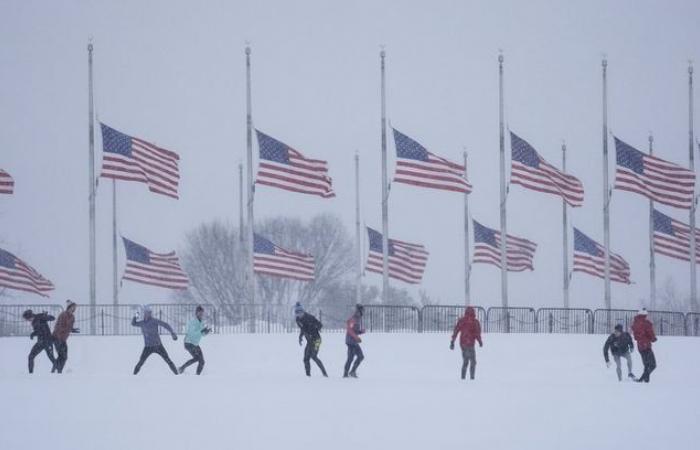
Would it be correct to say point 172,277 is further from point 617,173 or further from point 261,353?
point 617,173

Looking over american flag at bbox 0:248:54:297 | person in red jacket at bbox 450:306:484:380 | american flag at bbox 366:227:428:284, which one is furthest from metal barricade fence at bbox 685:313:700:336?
american flag at bbox 0:248:54:297

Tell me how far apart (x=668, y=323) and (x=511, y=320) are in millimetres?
9540

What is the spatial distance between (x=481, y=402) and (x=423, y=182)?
21.1m

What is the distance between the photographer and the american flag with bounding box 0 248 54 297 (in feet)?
143

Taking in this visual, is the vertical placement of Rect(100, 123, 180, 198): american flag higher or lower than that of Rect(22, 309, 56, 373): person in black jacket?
higher

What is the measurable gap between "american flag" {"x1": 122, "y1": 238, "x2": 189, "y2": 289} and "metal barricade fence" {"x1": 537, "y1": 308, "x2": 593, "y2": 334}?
14.7m

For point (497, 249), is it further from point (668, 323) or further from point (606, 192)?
point (668, 323)

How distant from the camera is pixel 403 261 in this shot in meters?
51.3

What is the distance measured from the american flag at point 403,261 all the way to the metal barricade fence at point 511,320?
2974mm

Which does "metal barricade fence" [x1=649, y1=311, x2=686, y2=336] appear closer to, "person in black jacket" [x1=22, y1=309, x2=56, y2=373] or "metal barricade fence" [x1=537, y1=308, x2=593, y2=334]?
"metal barricade fence" [x1=537, y1=308, x2=593, y2=334]

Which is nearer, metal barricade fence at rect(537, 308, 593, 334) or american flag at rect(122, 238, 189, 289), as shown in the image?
american flag at rect(122, 238, 189, 289)

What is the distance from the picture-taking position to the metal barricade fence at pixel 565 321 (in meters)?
53.0

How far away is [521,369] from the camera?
139 feet

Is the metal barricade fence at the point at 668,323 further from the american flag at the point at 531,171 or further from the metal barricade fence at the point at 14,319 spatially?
the metal barricade fence at the point at 14,319
